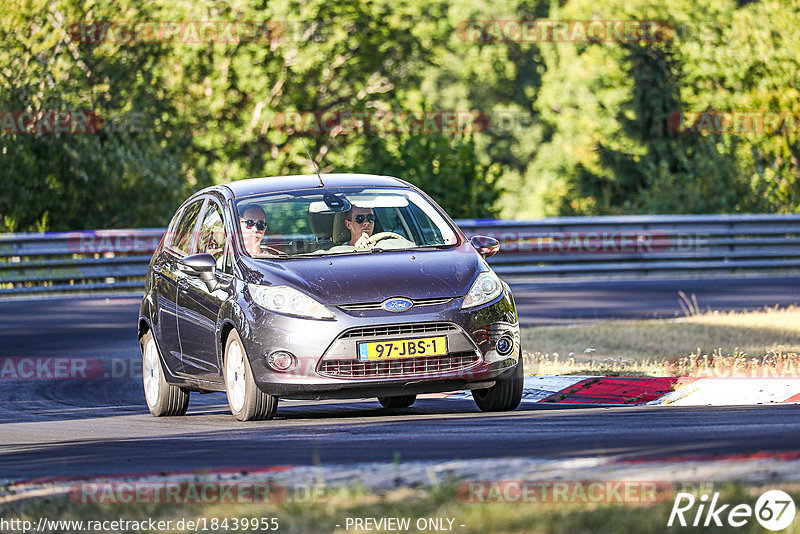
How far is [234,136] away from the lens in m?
42.4

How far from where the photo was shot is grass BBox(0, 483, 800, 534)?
5035mm

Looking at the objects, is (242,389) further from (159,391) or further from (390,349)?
(159,391)

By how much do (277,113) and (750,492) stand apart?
38092mm

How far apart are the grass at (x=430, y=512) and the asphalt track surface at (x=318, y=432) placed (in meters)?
1.14

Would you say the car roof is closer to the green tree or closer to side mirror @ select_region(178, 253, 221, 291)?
side mirror @ select_region(178, 253, 221, 291)

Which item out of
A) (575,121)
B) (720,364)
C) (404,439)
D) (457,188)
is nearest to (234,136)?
(457,188)

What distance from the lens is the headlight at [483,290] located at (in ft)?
29.8

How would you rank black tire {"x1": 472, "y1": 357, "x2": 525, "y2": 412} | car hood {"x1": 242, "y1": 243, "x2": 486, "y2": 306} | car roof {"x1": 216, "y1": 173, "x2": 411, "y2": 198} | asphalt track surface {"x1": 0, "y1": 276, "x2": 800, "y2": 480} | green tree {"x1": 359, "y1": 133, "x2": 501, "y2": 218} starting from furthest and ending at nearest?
green tree {"x1": 359, "y1": 133, "x2": 501, "y2": 218} → car roof {"x1": 216, "y1": 173, "x2": 411, "y2": 198} → black tire {"x1": 472, "y1": 357, "x2": 525, "y2": 412} → car hood {"x1": 242, "y1": 243, "x2": 486, "y2": 306} → asphalt track surface {"x1": 0, "y1": 276, "x2": 800, "y2": 480}

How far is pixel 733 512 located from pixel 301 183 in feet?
19.2

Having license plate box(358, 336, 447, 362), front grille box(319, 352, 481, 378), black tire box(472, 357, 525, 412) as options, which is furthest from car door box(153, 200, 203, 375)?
black tire box(472, 357, 525, 412)

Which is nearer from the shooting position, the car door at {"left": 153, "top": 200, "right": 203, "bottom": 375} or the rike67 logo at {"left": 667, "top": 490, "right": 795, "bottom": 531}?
the rike67 logo at {"left": 667, "top": 490, "right": 795, "bottom": 531}

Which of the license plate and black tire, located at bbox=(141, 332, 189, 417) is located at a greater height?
the license plate

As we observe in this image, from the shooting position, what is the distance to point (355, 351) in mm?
8852

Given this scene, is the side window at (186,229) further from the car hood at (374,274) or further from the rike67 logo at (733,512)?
the rike67 logo at (733,512)
